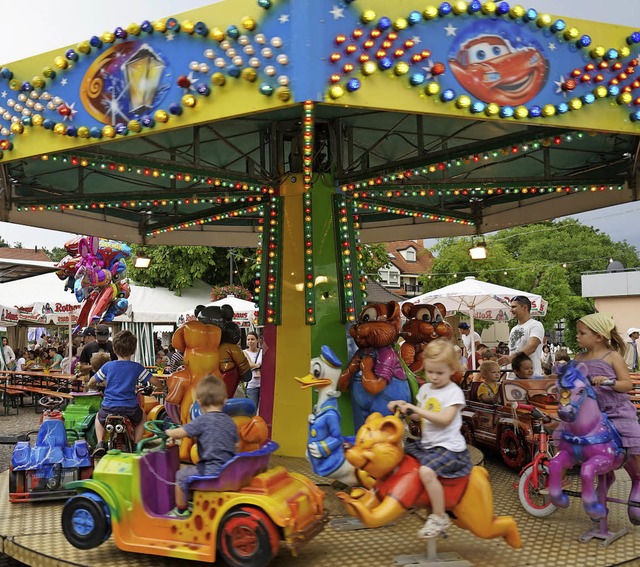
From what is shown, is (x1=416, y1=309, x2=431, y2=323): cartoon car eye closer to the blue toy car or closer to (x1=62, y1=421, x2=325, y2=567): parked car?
(x1=62, y1=421, x2=325, y2=567): parked car

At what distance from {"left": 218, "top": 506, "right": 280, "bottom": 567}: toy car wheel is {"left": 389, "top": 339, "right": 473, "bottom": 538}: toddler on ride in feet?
2.89

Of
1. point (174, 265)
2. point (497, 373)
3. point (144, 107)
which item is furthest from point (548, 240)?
point (144, 107)

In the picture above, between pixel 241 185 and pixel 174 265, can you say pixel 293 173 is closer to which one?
pixel 241 185

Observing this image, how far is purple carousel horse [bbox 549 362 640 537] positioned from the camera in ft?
14.1

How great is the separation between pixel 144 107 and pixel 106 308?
463 centimetres

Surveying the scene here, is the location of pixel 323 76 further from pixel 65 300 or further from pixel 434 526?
pixel 65 300

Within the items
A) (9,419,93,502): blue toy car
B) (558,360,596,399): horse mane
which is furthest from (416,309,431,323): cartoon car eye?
(9,419,93,502): blue toy car

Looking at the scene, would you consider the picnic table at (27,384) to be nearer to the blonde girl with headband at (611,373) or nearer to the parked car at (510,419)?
the parked car at (510,419)

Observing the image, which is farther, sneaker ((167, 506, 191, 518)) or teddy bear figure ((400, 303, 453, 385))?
teddy bear figure ((400, 303, 453, 385))

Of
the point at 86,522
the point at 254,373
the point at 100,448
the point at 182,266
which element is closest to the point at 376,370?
the point at 86,522

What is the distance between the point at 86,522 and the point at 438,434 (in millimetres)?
2289

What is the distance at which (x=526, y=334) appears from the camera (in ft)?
22.9

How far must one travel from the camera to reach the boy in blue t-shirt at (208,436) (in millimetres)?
3998

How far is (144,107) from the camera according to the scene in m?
5.07
